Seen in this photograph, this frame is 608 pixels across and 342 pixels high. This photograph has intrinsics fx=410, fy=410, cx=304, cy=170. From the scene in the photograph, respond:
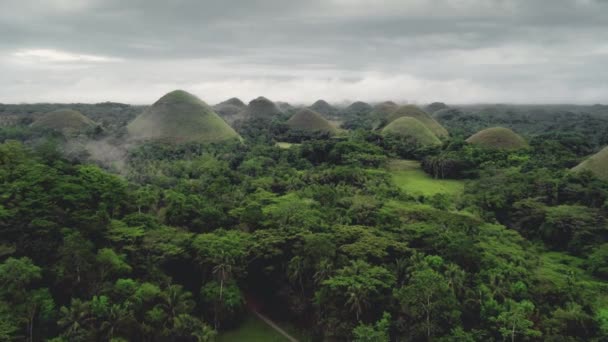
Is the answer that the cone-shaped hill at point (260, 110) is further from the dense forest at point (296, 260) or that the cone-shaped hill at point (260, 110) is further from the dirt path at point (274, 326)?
the dirt path at point (274, 326)

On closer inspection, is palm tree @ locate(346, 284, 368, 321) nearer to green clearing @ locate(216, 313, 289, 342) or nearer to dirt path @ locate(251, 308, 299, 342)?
dirt path @ locate(251, 308, 299, 342)

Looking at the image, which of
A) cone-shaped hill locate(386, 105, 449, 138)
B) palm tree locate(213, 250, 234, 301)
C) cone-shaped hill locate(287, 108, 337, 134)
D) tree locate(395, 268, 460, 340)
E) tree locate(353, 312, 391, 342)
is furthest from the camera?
cone-shaped hill locate(386, 105, 449, 138)

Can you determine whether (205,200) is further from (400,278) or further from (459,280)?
(459,280)

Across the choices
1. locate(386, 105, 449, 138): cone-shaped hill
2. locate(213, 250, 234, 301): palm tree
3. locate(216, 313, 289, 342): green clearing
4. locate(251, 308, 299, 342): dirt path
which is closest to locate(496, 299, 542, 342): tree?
locate(251, 308, 299, 342): dirt path

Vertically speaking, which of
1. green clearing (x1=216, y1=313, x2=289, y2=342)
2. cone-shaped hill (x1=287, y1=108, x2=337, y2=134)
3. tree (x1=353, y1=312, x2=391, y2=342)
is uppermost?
cone-shaped hill (x1=287, y1=108, x2=337, y2=134)

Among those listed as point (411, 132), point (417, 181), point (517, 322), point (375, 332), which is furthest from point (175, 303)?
point (411, 132)

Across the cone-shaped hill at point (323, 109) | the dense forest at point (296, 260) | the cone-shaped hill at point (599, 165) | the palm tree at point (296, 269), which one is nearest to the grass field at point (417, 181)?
the dense forest at point (296, 260)

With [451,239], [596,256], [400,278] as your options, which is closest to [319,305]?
[400,278]
